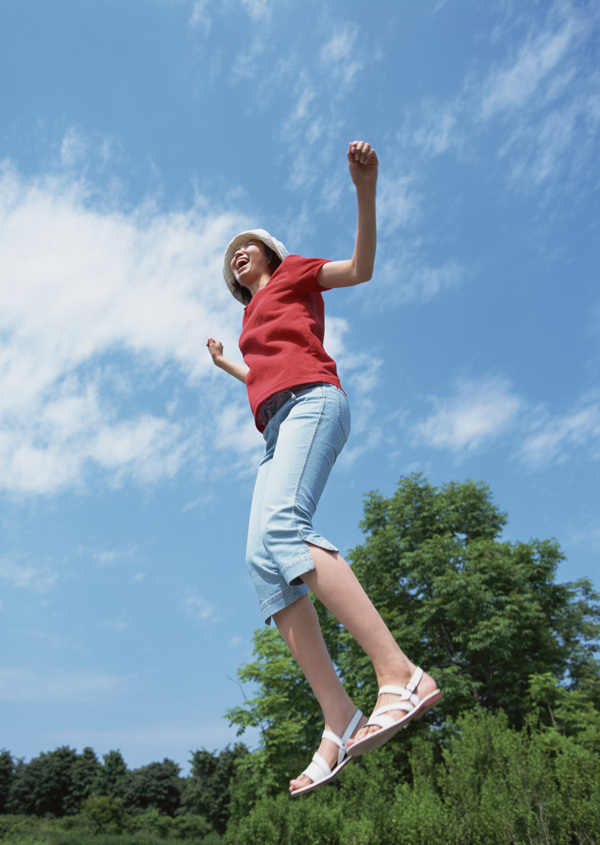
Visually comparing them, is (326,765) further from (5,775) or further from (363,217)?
(5,775)

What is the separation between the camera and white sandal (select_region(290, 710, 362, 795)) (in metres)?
1.86

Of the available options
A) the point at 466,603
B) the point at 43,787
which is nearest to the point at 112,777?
the point at 43,787

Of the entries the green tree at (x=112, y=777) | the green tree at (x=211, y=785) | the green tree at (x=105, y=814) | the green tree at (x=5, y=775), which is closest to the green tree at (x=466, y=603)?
the green tree at (x=211, y=785)

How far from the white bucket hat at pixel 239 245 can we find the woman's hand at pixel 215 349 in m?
0.35

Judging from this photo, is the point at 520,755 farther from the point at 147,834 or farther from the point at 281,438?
the point at 147,834

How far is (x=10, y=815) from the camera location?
4028cm

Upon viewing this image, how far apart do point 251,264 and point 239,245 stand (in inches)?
8.1

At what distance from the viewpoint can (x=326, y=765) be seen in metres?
1.91

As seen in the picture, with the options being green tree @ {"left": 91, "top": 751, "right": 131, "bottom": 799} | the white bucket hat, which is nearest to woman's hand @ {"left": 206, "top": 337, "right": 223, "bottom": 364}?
the white bucket hat

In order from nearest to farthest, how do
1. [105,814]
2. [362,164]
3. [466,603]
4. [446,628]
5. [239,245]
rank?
[362,164]
[239,245]
[466,603]
[446,628]
[105,814]

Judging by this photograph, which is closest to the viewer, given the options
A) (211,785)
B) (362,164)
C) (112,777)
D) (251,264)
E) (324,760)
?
(324,760)

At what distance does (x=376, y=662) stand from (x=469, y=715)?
55.0 feet

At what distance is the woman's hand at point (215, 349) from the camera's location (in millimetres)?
3232

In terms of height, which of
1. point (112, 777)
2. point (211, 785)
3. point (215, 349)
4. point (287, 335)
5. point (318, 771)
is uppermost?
point (112, 777)
